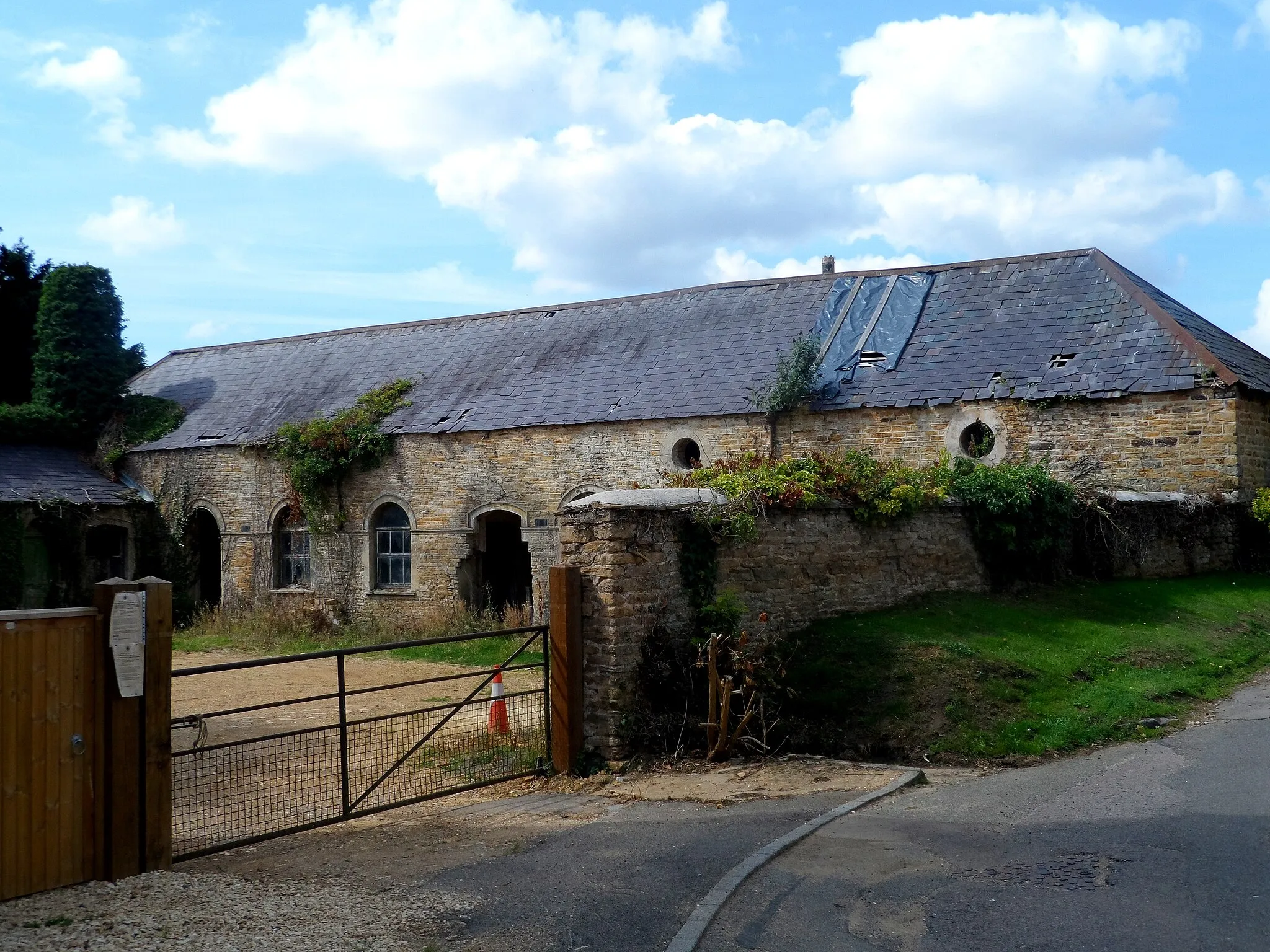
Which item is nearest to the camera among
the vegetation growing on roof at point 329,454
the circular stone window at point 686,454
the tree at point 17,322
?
the circular stone window at point 686,454

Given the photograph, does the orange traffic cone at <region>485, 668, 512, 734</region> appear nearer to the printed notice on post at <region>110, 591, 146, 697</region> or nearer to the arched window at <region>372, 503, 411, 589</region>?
the printed notice on post at <region>110, 591, 146, 697</region>

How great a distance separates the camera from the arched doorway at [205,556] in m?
24.4

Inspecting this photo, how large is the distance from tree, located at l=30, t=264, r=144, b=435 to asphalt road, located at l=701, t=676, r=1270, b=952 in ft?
76.5

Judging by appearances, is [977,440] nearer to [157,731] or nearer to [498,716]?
[498,716]

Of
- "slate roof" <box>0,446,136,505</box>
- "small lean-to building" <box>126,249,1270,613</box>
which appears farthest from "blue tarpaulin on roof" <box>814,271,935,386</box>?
"slate roof" <box>0,446,136,505</box>

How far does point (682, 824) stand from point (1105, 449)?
39.8 feet

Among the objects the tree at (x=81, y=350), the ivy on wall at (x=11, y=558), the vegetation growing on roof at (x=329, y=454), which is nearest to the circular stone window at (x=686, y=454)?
the vegetation growing on roof at (x=329, y=454)

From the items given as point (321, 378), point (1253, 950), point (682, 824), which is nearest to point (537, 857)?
point (682, 824)

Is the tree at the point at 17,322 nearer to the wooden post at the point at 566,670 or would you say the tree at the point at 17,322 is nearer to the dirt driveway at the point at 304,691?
the dirt driveway at the point at 304,691

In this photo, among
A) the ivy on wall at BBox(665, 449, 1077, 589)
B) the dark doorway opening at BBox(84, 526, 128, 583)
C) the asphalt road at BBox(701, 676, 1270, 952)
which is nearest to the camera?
the asphalt road at BBox(701, 676, 1270, 952)

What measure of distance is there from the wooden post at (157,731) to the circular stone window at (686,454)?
44.3 feet

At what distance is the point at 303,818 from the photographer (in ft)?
26.8

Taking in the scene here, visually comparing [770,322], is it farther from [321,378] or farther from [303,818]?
[303,818]

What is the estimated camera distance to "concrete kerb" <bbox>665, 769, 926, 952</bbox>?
541 cm
